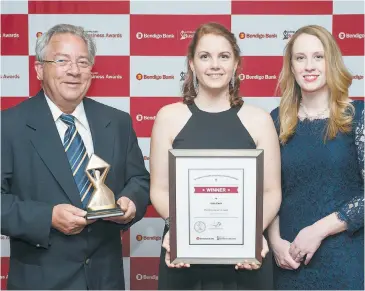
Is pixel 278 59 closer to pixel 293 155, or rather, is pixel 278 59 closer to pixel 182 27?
pixel 182 27

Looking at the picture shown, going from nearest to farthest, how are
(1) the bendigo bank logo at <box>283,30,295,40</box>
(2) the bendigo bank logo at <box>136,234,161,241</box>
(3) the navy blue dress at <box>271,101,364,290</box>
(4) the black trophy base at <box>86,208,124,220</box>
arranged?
1. (4) the black trophy base at <box>86,208,124,220</box>
2. (3) the navy blue dress at <box>271,101,364,290</box>
3. (1) the bendigo bank logo at <box>283,30,295,40</box>
4. (2) the bendigo bank logo at <box>136,234,161,241</box>

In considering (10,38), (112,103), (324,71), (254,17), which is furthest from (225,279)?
(10,38)

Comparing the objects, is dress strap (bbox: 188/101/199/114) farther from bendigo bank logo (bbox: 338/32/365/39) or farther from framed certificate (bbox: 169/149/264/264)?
bendigo bank logo (bbox: 338/32/365/39)

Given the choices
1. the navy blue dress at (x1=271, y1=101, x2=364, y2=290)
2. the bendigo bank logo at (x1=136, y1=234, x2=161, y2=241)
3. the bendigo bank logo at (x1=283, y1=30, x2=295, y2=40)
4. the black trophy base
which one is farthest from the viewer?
the bendigo bank logo at (x1=136, y1=234, x2=161, y2=241)

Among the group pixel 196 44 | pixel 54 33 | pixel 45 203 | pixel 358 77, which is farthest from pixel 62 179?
pixel 358 77

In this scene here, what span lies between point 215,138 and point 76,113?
56cm

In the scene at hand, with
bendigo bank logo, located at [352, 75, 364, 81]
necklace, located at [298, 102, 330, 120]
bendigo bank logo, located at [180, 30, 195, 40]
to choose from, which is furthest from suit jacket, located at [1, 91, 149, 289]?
bendigo bank logo, located at [352, 75, 364, 81]

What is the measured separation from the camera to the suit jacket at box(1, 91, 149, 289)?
1.97m

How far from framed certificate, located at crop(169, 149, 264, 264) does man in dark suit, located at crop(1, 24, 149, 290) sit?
0.24 m

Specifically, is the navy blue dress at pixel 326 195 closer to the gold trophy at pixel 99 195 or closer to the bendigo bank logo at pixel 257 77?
the gold trophy at pixel 99 195

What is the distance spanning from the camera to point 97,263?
212 centimetres

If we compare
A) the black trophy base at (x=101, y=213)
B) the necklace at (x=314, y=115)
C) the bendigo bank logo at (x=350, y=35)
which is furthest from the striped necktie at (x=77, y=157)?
the bendigo bank logo at (x=350, y=35)

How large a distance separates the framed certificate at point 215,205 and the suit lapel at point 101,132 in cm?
33

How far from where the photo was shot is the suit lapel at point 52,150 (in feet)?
6.64
